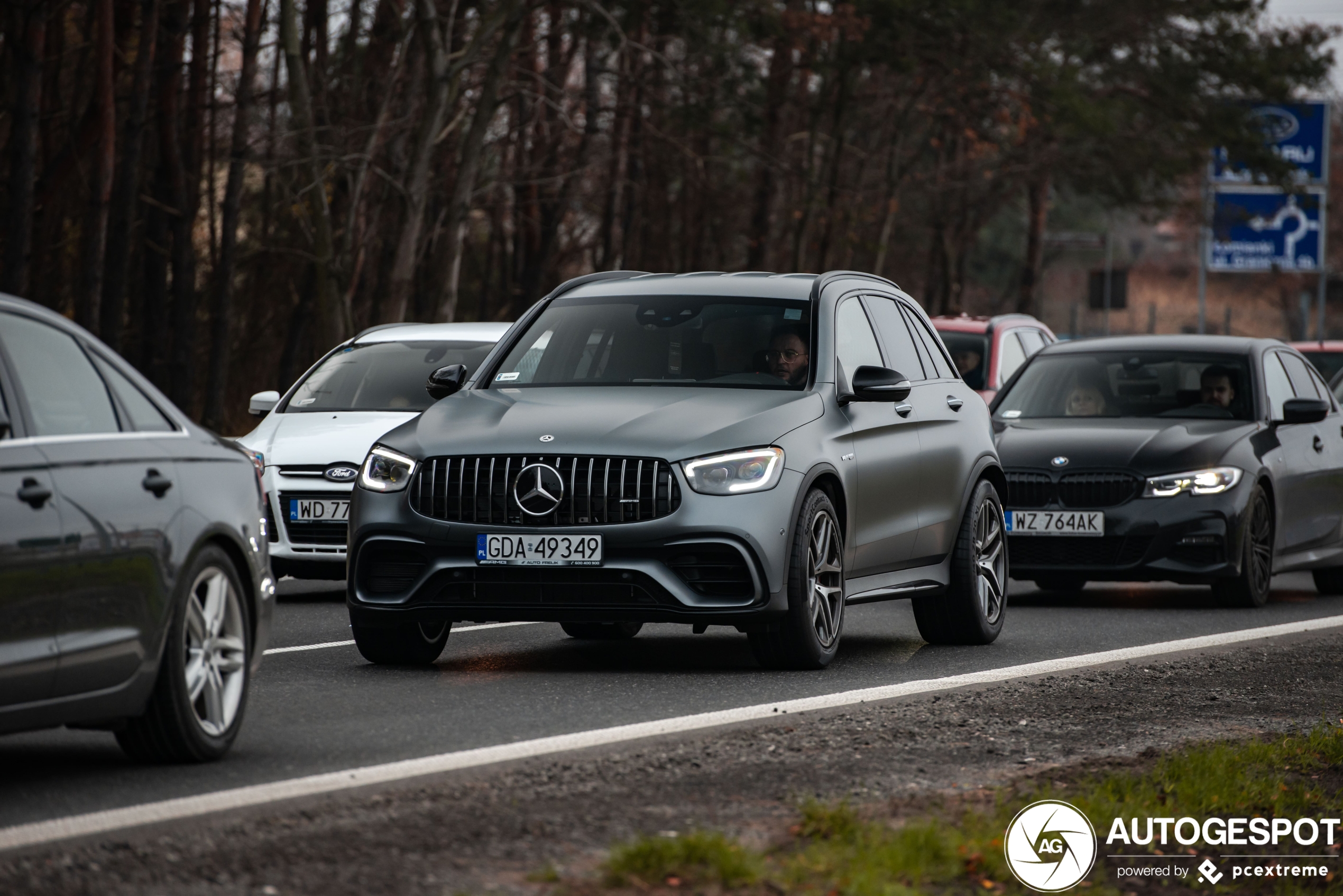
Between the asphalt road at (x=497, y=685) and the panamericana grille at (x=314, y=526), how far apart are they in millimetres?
396

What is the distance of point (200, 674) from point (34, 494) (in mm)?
1039

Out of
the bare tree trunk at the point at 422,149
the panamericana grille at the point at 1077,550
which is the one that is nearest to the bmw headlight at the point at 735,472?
the panamericana grille at the point at 1077,550

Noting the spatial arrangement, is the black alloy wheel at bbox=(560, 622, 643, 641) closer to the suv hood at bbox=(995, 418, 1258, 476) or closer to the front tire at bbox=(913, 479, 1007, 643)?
the front tire at bbox=(913, 479, 1007, 643)

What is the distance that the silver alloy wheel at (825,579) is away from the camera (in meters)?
9.43

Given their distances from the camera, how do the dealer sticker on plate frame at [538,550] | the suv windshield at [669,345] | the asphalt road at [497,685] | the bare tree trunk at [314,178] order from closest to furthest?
the asphalt road at [497,685], the dealer sticker on plate frame at [538,550], the suv windshield at [669,345], the bare tree trunk at [314,178]

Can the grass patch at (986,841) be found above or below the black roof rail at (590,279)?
below

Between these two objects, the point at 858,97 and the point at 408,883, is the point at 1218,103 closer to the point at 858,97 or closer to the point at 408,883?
the point at 858,97

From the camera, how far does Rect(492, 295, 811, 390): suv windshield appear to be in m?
10.1

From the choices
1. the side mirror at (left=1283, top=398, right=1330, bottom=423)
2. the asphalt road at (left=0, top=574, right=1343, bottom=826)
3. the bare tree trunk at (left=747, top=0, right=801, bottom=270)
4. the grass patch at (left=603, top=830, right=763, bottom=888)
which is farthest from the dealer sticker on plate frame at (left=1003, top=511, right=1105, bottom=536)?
the bare tree trunk at (left=747, top=0, right=801, bottom=270)

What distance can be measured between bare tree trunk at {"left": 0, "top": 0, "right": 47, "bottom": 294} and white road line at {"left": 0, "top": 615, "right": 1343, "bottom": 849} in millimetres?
15058

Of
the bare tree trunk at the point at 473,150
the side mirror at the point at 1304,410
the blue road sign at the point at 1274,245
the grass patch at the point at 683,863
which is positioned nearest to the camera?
the grass patch at the point at 683,863

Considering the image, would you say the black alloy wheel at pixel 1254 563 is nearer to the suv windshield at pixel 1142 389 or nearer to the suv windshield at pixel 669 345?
the suv windshield at pixel 1142 389

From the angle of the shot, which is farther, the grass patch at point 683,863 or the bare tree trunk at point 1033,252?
the bare tree trunk at point 1033,252

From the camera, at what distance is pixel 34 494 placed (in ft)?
20.1
